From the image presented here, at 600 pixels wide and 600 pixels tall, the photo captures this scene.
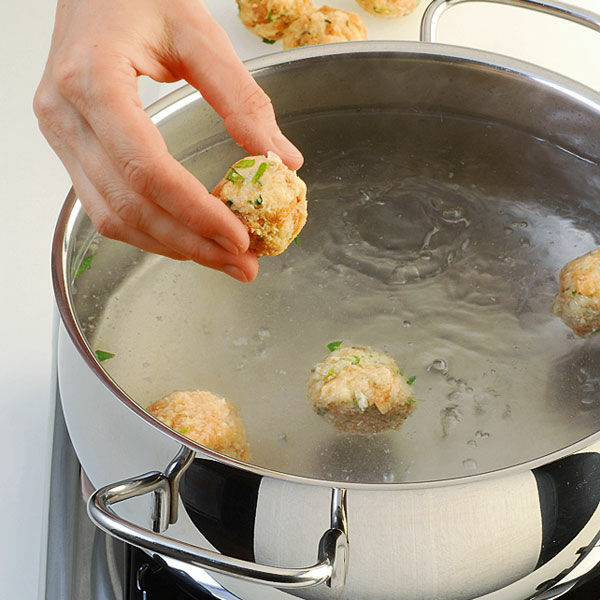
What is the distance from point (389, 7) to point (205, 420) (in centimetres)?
86

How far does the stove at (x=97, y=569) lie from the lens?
78cm

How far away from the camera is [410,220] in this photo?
42.2 inches

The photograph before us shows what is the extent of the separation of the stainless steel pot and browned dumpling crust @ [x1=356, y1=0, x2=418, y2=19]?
29 cm

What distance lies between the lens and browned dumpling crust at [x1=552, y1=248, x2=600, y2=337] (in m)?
0.94

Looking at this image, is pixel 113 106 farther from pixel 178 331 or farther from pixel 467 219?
pixel 467 219

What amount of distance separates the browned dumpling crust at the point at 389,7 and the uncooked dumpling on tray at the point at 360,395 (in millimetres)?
724

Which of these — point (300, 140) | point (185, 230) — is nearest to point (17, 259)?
point (300, 140)

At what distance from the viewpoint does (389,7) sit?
1.36m

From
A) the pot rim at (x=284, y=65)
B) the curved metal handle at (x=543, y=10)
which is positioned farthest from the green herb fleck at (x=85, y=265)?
the curved metal handle at (x=543, y=10)

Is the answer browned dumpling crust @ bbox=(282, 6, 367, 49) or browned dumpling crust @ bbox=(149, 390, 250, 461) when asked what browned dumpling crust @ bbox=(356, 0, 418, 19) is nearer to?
browned dumpling crust @ bbox=(282, 6, 367, 49)

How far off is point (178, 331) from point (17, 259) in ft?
1.14

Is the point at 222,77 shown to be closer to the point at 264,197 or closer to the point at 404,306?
the point at 264,197

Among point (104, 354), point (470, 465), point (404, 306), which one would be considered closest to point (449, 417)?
point (470, 465)

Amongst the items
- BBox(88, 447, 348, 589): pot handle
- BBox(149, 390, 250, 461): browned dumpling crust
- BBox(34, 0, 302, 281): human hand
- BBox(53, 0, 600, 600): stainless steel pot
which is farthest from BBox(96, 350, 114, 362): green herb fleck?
BBox(88, 447, 348, 589): pot handle
